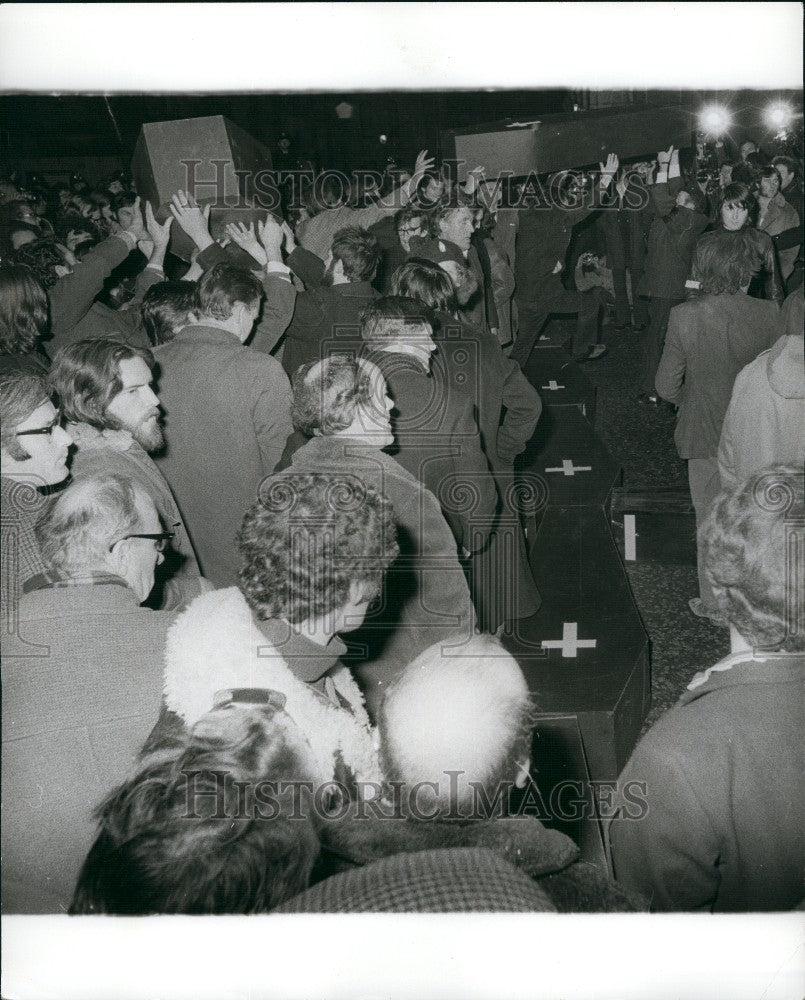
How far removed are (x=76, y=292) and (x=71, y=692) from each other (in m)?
1.40

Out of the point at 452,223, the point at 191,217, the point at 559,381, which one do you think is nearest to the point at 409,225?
the point at 452,223

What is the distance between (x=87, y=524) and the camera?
117 cm

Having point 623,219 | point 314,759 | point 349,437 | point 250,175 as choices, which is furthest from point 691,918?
point 623,219

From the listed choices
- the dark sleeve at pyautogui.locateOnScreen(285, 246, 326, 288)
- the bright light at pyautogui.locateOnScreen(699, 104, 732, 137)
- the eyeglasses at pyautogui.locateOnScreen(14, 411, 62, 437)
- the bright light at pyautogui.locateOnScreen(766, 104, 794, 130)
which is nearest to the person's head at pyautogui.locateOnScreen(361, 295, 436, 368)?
the eyeglasses at pyautogui.locateOnScreen(14, 411, 62, 437)

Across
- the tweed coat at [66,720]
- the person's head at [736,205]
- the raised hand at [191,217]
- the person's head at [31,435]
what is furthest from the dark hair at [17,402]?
the person's head at [736,205]

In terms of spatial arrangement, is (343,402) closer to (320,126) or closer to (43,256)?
(43,256)

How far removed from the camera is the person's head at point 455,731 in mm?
918

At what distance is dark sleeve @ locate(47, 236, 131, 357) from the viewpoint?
6.89ft

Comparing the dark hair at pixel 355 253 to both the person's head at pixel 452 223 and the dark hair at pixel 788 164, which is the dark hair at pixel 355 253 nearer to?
the person's head at pixel 452 223

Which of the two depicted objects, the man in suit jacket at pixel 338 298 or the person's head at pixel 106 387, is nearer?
the person's head at pixel 106 387

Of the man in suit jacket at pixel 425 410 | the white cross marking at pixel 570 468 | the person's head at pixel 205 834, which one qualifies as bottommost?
the person's head at pixel 205 834

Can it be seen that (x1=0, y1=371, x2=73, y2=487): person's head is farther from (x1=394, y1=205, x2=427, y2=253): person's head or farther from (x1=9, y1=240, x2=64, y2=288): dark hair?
(x1=394, y1=205, x2=427, y2=253): person's head

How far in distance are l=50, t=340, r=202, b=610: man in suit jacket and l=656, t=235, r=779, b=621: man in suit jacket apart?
5.01ft

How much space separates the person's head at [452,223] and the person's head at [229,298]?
155cm
